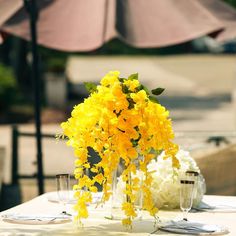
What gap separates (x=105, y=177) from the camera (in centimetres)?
459

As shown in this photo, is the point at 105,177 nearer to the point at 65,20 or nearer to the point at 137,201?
the point at 137,201

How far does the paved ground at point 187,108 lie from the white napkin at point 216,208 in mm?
3635

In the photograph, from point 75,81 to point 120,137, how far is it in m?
25.0

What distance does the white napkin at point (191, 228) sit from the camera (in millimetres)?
4625

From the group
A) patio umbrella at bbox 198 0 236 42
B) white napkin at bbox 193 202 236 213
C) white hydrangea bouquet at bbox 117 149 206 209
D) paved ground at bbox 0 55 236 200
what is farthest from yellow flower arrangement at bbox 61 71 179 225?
paved ground at bbox 0 55 236 200

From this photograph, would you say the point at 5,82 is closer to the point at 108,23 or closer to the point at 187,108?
the point at 187,108

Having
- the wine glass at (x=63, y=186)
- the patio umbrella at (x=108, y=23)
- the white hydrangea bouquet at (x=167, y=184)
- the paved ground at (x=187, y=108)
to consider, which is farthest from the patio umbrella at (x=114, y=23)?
the wine glass at (x=63, y=186)

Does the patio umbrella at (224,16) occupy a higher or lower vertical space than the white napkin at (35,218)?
higher

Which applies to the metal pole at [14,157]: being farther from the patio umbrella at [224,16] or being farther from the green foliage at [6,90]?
the green foliage at [6,90]

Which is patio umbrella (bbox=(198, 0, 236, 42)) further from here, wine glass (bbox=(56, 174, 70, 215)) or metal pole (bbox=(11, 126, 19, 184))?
wine glass (bbox=(56, 174, 70, 215))

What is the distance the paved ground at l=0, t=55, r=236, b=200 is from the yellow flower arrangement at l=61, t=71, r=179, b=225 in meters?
4.50

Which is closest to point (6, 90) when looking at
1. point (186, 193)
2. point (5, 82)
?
point (5, 82)

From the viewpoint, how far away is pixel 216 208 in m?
5.52

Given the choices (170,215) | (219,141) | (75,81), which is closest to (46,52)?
(75,81)
